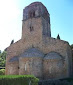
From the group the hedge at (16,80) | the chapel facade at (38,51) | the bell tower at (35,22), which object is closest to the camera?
the hedge at (16,80)

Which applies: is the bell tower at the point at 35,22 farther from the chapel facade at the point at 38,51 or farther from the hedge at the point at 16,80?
the hedge at the point at 16,80

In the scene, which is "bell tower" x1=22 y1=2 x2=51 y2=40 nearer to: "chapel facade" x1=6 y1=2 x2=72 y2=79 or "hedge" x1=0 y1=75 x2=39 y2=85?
"chapel facade" x1=6 y1=2 x2=72 y2=79

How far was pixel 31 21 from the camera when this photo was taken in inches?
976

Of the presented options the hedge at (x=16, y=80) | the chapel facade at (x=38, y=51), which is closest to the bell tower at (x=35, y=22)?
the chapel facade at (x=38, y=51)

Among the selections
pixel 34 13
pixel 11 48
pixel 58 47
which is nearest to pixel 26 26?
pixel 34 13

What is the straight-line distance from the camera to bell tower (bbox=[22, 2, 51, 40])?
78.1 ft

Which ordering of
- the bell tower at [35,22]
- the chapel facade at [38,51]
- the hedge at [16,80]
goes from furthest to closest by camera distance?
the bell tower at [35,22] < the chapel facade at [38,51] < the hedge at [16,80]

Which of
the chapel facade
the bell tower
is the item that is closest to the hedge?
the chapel facade

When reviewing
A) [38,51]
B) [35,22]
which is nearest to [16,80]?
[38,51]

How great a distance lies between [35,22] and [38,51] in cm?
600

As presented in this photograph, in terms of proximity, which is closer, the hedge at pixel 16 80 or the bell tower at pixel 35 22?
the hedge at pixel 16 80

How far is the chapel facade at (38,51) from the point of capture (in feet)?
64.3

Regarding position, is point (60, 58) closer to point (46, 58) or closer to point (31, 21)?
point (46, 58)

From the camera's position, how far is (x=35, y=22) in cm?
2445
